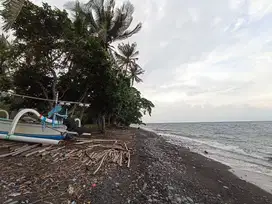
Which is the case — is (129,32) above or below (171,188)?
above

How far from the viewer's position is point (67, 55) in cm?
1002

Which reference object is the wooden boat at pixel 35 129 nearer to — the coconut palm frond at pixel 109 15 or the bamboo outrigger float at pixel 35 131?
the bamboo outrigger float at pixel 35 131

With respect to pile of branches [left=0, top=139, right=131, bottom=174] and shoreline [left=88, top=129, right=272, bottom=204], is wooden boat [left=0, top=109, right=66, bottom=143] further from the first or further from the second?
shoreline [left=88, top=129, right=272, bottom=204]

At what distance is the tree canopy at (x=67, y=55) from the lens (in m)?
8.73

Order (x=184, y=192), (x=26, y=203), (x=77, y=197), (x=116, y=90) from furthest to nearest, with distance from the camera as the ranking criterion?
(x=116, y=90)
(x=184, y=192)
(x=77, y=197)
(x=26, y=203)

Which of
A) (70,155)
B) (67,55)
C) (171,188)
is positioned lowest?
(171,188)

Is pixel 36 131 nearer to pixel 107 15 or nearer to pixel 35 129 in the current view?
pixel 35 129

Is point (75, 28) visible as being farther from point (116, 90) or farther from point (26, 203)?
point (26, 203)

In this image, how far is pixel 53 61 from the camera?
9805 mm

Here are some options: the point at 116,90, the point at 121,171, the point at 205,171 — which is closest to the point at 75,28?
the point at 116,90

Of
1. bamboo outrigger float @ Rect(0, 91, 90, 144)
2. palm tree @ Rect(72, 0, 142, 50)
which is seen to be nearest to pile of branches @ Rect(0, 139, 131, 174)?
bamboo outrigger float @ Rect(0, 91, 90, 144)

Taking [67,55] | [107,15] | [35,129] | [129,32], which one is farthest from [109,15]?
[35,129]

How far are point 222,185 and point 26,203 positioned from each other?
220 inches

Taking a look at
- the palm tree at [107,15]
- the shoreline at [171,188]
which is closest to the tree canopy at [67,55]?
the palm tree at [107,15]
